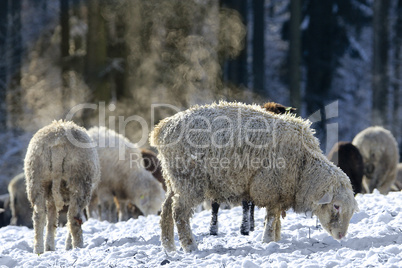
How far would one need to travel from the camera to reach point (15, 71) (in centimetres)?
2488

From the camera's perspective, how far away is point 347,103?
2909cm

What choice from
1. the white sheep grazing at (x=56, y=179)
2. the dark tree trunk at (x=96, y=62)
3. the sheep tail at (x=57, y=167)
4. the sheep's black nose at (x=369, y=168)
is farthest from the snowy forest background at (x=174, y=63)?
the sheep tail at (x=57, y=167)

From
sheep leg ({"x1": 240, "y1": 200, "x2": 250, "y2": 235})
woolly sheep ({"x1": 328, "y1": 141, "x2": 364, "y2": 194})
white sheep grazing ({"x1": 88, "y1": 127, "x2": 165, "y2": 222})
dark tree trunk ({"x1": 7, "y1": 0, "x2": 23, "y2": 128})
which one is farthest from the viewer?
dark tree trunk ({"x1": 7, "y1": 0, "x2": 23, "y2": 128})

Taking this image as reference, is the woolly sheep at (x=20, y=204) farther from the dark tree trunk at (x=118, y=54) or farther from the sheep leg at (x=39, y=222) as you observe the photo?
the dark tree trunk at (x=118, y=54)

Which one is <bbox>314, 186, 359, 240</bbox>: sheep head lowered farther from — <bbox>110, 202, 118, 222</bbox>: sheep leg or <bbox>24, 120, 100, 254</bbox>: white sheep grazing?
<bbox>110, 202, 118, 222</bbox>: sheep leg

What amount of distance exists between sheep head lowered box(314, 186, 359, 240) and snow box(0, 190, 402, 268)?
0.13 meters

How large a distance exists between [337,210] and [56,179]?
146 inches

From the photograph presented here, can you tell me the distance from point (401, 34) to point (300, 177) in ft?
68.7

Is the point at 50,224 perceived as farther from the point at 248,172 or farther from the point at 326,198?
the point at 326,198

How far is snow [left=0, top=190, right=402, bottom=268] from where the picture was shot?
19.6 feet

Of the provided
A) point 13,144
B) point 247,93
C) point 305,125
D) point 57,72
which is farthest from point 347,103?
point 305,125

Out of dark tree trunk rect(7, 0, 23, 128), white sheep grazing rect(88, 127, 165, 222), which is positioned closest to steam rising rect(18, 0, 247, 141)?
dark tree trunk rect(7, 0, 23, 128)

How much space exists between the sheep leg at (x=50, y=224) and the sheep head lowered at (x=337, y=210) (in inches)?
142

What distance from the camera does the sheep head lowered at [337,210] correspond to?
7051 millimetres
